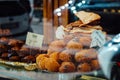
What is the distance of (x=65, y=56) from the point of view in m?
1.97

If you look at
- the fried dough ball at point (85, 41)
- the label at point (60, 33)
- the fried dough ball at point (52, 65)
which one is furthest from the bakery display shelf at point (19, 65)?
the fried dough ball at point (85, 41)

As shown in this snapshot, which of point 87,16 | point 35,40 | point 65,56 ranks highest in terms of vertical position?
point 87,16

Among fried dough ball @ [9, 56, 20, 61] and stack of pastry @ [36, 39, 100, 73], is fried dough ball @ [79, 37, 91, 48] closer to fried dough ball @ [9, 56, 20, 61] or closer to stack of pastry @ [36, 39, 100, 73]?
stack of pastry @ [36, 39, 100, 73]

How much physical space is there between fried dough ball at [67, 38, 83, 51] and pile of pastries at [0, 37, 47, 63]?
0.61 ft

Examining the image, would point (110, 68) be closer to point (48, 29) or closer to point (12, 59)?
point (48, 29)

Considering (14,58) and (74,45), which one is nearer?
(74,45)

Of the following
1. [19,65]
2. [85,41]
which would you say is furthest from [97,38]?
[19,65]

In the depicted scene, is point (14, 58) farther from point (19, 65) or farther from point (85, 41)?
point (85, 41)

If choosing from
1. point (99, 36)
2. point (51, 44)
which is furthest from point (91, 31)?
point (51, 44)

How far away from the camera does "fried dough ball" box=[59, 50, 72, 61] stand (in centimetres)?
197

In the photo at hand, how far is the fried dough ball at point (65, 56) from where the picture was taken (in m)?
1.97

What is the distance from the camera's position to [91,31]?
6.39 ft

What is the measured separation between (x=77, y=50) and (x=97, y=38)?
14 centimetres

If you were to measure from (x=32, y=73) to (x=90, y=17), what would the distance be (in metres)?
0.49
